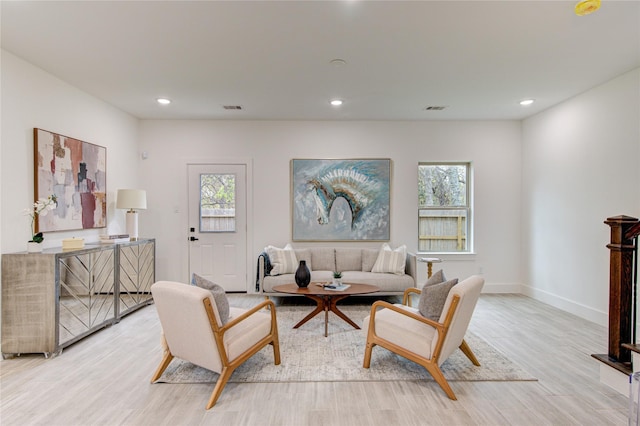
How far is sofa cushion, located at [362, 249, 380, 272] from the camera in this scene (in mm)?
5012

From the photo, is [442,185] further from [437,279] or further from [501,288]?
[437,279]

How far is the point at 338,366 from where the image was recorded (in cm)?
280

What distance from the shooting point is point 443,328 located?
7.71 feet

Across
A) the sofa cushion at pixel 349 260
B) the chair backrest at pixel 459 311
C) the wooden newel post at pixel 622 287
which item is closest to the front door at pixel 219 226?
the sofa cushion at pixel 349 260

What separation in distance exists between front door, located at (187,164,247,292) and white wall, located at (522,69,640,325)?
448 cm

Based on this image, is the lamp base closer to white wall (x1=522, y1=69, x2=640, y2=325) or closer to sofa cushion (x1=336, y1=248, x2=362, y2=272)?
sofa cushion (x1=336, y1=248, x2=362, y2=272)

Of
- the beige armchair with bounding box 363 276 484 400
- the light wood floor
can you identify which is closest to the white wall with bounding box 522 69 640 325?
the light wood floor

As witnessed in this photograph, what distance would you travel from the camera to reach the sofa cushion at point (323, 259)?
508 centimetres

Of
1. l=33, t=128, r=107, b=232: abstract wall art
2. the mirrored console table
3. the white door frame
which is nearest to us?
the mirrored console table

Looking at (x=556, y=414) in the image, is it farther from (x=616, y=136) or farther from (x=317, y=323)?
(x=616, y=136)

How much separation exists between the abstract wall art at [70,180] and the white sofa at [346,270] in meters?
2.20

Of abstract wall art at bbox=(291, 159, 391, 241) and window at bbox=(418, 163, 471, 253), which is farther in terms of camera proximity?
window at bbox=(418, 163, 471, 253)

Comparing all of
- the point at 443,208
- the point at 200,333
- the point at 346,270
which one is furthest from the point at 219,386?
the point at 443,208

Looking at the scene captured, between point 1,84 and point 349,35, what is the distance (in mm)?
3108
